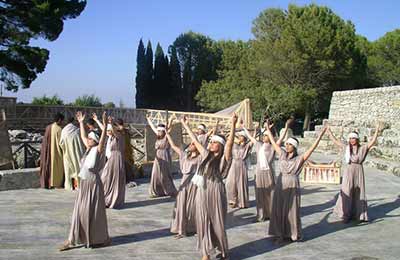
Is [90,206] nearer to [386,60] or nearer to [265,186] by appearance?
[265,186]

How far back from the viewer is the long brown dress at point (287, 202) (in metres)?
7.38

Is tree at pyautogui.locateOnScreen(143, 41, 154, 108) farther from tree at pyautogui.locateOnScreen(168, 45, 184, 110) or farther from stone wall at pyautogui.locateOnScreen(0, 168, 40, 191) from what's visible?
stone wall at pyautogui.locateOnScreen(0, 168, 40, 191)

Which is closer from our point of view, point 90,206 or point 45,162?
point 90,206

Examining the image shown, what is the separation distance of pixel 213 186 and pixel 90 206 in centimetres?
181

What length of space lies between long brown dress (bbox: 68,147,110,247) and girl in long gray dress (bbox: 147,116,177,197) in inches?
156

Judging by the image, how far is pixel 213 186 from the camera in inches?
245

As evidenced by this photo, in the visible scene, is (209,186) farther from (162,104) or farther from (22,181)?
(162,104)

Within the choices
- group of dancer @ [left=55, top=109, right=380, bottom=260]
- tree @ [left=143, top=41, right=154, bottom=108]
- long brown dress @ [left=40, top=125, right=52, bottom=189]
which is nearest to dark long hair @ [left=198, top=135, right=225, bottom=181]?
group of dancer @ [left=55, top=109, right=380, bottom=260]

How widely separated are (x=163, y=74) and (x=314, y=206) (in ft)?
136

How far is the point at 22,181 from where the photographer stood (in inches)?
451

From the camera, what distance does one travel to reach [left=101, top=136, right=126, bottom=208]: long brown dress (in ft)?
32.0

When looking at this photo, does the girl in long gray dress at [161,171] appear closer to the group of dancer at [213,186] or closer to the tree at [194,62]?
the group of dancer at [213,186]

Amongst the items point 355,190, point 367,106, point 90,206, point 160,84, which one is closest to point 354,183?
point 355,190

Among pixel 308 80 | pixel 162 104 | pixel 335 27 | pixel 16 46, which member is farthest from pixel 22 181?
pixel 162 104
